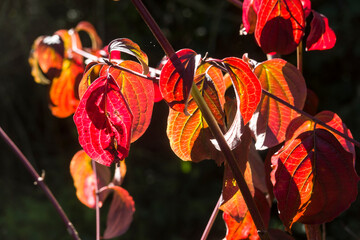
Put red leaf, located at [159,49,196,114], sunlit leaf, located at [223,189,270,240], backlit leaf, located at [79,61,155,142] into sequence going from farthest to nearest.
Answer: sunlit leaf, located at [223,189,270,240], backlit leaf, located at [79,61,155,142], red leaf, located at [159,49,196,114]

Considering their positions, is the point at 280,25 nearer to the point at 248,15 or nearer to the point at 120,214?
the point at 248,15

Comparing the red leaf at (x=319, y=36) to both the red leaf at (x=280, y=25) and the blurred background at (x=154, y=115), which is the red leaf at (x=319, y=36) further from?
the blurred background at (x=154, y=115)

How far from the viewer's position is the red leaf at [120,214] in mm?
800

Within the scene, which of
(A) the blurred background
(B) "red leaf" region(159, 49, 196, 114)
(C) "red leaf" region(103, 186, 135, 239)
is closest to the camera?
(B) "red leaf" region(159, 49, 196, 114)

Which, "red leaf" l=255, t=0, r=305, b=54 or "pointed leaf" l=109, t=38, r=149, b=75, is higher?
"pointed leaf" l=109, t=38, r=149, b=75

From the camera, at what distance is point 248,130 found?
58 cm

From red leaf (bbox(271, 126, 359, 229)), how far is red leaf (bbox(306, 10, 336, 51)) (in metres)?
0.15

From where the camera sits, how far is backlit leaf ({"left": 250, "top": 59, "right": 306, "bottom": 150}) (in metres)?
0.57

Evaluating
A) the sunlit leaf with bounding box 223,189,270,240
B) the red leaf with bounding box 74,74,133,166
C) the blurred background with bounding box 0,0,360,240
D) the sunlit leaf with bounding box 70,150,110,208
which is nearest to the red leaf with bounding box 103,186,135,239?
the sunlit leaf with bounding box 70,150,110,208

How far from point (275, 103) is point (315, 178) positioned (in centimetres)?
13

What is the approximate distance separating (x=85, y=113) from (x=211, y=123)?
0.14 metres

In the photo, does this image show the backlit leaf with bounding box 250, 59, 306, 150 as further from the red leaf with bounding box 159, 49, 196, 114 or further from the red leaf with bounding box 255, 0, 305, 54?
the red leaf with bounding box 159, 49, 196, 114

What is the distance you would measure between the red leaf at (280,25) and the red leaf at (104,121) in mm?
191

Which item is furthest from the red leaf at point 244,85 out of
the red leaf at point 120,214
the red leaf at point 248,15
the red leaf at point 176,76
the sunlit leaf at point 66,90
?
the sunlit leaf at point 66,90
